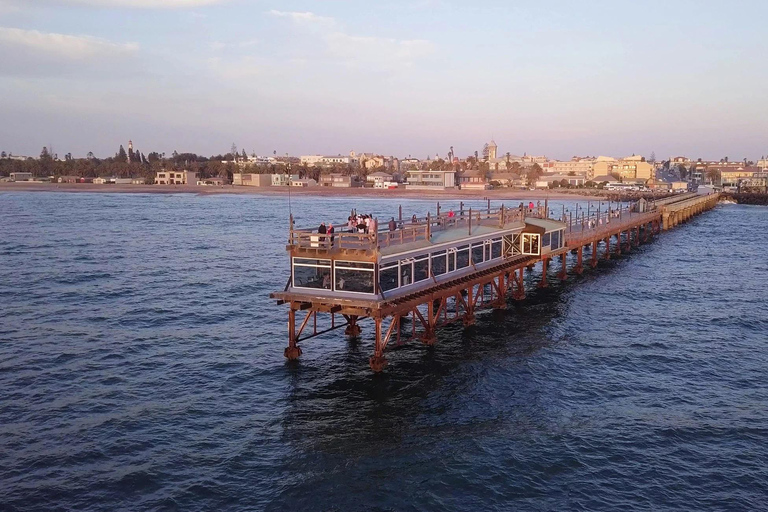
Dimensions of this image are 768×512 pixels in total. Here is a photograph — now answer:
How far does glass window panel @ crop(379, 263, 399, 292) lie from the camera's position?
85.5 ft

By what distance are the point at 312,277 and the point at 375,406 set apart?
6.51 meters

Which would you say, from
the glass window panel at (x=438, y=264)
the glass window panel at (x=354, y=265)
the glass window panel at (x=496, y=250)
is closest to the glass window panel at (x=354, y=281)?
the glass window panel at (x=354, y=265)

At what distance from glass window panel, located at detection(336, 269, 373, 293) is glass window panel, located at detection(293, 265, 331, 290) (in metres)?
0.53

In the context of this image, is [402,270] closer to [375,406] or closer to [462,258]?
[462,258]

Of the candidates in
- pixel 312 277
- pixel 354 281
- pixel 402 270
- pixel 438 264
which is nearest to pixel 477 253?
pixel 438 264

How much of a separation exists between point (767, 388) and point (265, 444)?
20.5m

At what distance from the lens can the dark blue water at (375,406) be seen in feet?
58.5

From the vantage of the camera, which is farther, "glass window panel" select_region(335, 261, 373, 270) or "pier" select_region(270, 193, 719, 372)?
"pier" select_region(270, 193, 719, 372)

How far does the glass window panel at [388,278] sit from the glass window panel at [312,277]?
230 centimetres

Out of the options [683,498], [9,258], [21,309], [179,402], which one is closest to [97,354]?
A: [179,402]

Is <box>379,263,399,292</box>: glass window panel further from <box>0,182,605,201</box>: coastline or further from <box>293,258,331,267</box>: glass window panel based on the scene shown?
<box>0,182,605,201</box>: coastline

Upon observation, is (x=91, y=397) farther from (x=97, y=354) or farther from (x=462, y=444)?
(x=462, y=444)

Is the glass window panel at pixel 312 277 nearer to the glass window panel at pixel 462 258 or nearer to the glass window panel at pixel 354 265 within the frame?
the glass window panel at pixel 354 265

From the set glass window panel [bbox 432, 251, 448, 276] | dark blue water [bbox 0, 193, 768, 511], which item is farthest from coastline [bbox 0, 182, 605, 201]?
glass window panel [bbox 432, 251, 448, 276]
